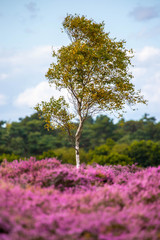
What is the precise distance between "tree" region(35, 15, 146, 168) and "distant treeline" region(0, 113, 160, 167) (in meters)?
11.1

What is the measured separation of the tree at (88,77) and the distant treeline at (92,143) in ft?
36.4

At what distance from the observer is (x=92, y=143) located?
55.7 metres

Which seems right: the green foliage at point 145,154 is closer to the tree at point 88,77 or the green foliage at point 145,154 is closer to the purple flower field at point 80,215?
the tree at point 88,77

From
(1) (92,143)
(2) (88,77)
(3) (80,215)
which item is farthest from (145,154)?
(3) (80,215)

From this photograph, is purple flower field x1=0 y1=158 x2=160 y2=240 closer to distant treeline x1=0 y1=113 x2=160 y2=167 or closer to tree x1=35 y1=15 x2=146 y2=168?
tree x1=35 y1=15 x2=146 y2=168

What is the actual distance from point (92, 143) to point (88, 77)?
136ft

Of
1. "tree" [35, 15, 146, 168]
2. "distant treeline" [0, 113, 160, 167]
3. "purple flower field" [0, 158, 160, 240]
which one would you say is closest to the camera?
"purple flower field" [0, 158, 160, 240]

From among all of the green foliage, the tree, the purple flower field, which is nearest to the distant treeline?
the green foliage

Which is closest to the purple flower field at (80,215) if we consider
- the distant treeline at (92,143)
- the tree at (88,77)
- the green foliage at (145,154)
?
the tree at (88,77)

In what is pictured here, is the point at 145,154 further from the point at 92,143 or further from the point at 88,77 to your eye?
the point at 88,77

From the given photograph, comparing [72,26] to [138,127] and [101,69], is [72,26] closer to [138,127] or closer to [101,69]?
[101,69]

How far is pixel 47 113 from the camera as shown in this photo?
49.4ft

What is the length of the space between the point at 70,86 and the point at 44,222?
36.2 feet

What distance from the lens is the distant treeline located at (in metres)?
33.1
